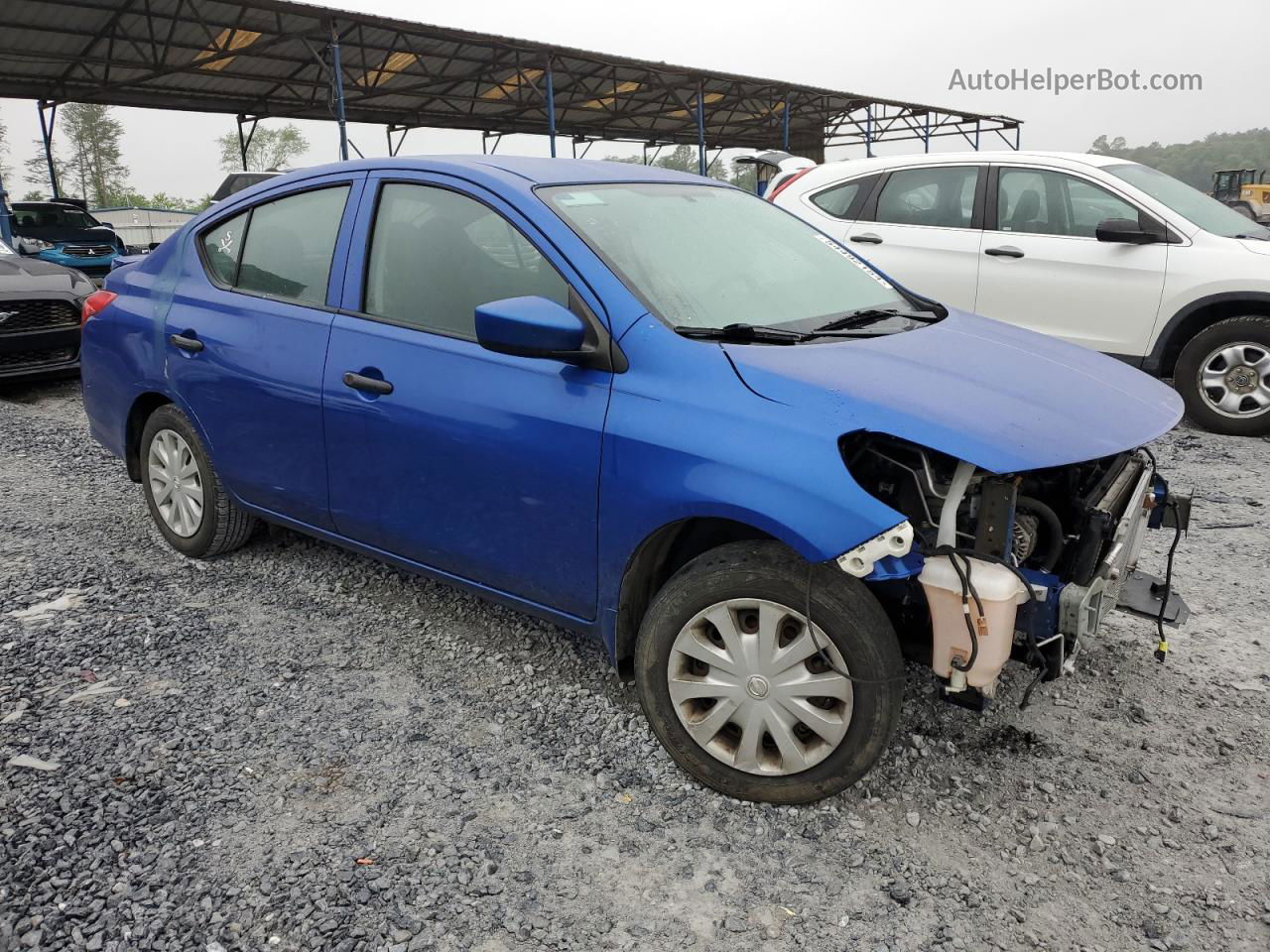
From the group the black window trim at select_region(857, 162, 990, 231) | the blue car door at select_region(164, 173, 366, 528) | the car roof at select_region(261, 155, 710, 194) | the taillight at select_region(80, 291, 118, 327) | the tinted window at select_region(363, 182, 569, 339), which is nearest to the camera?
the tinted window at select_region(363, 182, 569, 339)

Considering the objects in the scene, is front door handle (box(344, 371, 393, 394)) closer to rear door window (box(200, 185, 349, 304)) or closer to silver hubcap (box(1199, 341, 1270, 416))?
rear door window (box(200, 185, 349, 304))

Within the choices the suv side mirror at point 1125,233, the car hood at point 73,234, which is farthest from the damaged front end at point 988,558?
the car hood at point 73,234

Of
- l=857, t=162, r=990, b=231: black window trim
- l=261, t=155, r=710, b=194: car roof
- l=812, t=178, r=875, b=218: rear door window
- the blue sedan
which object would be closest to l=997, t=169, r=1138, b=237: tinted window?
l=857, t=162, r=990, b=231: black window trim

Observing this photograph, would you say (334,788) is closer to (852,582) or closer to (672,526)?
(672,526)

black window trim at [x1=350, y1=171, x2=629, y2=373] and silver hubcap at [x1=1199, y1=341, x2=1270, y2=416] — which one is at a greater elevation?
black window trim at [x1=350, y1=171, x2=629, y2=373]

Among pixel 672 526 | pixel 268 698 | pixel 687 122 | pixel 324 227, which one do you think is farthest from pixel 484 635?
pixel 687 122

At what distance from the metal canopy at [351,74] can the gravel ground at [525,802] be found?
13.2 m

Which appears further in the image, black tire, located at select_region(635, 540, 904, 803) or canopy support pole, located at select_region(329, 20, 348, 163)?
canopy support pole, located at select_region(329, 20, 348, 163)

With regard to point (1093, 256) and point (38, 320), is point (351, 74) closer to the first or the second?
point (38, 320)

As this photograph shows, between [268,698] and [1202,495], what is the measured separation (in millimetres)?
4508

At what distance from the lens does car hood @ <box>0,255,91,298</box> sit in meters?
7.27

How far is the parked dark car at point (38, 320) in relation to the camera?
7207 millimetres

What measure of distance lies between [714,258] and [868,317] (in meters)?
0.52

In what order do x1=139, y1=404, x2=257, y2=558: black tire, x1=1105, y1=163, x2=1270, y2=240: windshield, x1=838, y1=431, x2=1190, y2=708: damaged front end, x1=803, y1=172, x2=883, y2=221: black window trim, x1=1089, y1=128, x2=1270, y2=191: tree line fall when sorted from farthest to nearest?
x1=1089, y1=128, x2=1270, y2=191: tree line
x1=803, y1=172, x2=883, y2=221: black window trim
x1=1105, y1=163, x2=1270, y2=240: windshield
x1=139, y1=404, x2=257, y2=558: black tire
x1=838, y1=431, x2=1190, y2=708: damaged front end
